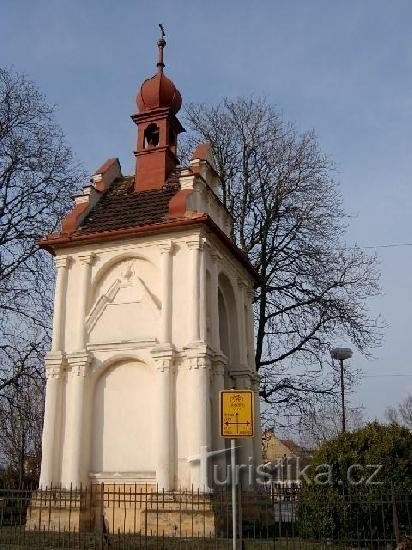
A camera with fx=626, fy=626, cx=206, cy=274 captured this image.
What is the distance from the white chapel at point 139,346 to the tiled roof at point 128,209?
2.4 inches

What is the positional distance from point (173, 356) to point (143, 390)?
129 cm

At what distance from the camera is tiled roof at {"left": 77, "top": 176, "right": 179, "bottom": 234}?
1706 cm

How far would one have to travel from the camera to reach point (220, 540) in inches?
483

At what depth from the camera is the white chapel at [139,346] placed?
14.6 meters

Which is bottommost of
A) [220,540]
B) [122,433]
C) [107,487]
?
[220,540]

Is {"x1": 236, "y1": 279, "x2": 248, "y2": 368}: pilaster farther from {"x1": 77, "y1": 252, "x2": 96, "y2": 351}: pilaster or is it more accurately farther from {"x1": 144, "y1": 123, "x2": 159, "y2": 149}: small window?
{"x1": 144, "y1": 123, "x2": 159, "y2": 149}: small window

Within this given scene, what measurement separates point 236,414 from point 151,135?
13.4 m

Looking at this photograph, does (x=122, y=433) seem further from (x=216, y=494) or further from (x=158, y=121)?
(x=158, y=121)

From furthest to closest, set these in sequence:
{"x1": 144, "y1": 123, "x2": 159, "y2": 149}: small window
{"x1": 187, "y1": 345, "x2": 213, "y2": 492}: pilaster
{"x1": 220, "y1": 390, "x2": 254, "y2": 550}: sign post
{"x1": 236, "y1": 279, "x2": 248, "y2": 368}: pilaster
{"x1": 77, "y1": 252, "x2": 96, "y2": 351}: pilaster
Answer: {"x1": 144, "y1": 123, "x2": 159, "y2": 149}: small window < {"x1": 236, "y1": 279, "x2": 248, "y2": 368}: pilaster < {"x1": 77, "y1": 252, "x2": 96, "y2": 351}: pilaster < {"x1": 187, "y1": 345, "x2": 213, "y2": 492}: pilaster < {"x1": 220, "y1": 390, "x2": 254, "y2": 550}: sign post

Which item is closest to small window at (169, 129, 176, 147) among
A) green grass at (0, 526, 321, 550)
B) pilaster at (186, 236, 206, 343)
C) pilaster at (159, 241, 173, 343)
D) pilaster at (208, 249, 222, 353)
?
pilaster at (208, 249, 222, 353)

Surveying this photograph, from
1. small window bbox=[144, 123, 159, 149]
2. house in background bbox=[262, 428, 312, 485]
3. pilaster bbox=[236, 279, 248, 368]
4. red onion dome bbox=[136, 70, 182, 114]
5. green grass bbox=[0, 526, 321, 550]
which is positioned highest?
red onion dome bbox=[136, 70, 182, 114]

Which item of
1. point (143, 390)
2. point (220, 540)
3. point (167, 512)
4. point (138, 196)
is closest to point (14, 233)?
point (138, 196)

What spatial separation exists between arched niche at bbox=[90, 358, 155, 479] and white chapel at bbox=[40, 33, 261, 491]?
2 centimetres

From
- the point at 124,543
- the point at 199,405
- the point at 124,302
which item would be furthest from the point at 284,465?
the point at 124,543
